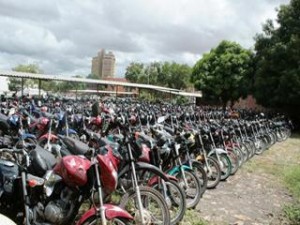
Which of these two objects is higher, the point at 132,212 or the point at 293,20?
the point at 293,20

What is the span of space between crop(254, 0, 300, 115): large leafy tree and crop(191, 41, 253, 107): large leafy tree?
23.4ft

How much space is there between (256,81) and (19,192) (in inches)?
805

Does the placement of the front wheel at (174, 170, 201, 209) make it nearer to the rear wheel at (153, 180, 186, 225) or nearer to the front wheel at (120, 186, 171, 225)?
the rear wheel at (153, 180, 186, 225)

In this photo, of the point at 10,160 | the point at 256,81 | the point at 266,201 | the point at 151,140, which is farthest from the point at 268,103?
the point at 10,160

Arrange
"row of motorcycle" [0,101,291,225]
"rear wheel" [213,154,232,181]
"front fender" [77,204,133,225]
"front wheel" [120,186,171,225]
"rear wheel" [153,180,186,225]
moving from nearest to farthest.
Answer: "front fender" [77,204,133,225] → "row of motorcycle" [0,101,291,225] → "front wheel" [120,186,171,225] → "rear wheel" [153,180,186,225] → "rear wheel" [213,154,232,181]

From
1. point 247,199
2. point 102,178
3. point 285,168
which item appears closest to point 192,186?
point 247,199

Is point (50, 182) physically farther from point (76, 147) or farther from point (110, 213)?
point (110, 213)

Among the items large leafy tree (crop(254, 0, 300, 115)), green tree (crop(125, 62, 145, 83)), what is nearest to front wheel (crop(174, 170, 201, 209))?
large leafy tree (crop(254, 0, 300, 115))

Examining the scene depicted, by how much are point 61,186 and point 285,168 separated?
23.9 feet

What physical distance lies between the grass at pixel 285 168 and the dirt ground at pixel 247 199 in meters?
0.06

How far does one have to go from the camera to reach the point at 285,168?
10.0 meters

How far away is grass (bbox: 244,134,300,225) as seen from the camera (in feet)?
20.6

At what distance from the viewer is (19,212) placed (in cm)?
459

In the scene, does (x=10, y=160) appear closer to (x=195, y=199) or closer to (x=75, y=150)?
(x=75, y=150)
